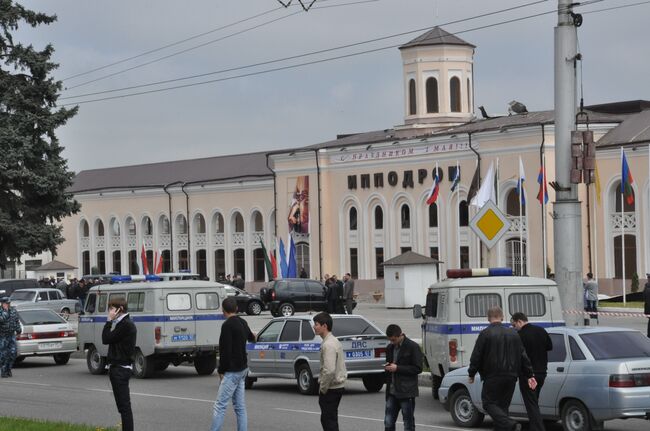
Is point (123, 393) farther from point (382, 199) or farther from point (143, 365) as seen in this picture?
point (382, 199)

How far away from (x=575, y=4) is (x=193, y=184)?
6719 centimetres

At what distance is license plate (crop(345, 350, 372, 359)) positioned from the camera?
24.1m

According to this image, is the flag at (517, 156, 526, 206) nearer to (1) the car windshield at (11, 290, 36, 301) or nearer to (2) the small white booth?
(2) the small white booth

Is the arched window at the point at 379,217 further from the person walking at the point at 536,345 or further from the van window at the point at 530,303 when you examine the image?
the person walking at the point at 536,345

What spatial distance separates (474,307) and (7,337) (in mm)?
12239

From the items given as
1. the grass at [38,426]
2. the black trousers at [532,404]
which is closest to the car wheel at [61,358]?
the grass at [38,426]

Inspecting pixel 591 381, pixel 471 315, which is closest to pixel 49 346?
pixel 471 315

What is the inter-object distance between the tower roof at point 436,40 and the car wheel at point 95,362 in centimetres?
4776

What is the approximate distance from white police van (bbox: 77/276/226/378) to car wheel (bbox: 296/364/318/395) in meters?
4.54

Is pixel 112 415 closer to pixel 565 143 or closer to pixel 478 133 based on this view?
pixel 565 143

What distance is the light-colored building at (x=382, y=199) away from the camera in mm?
62750

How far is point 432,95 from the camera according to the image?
7562 cm

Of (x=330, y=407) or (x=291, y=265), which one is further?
(x=291, y=265)

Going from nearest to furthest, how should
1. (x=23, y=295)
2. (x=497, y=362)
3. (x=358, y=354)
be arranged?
(x=497, y=362)
(x=358, y=354)
(x=23, y=295)
